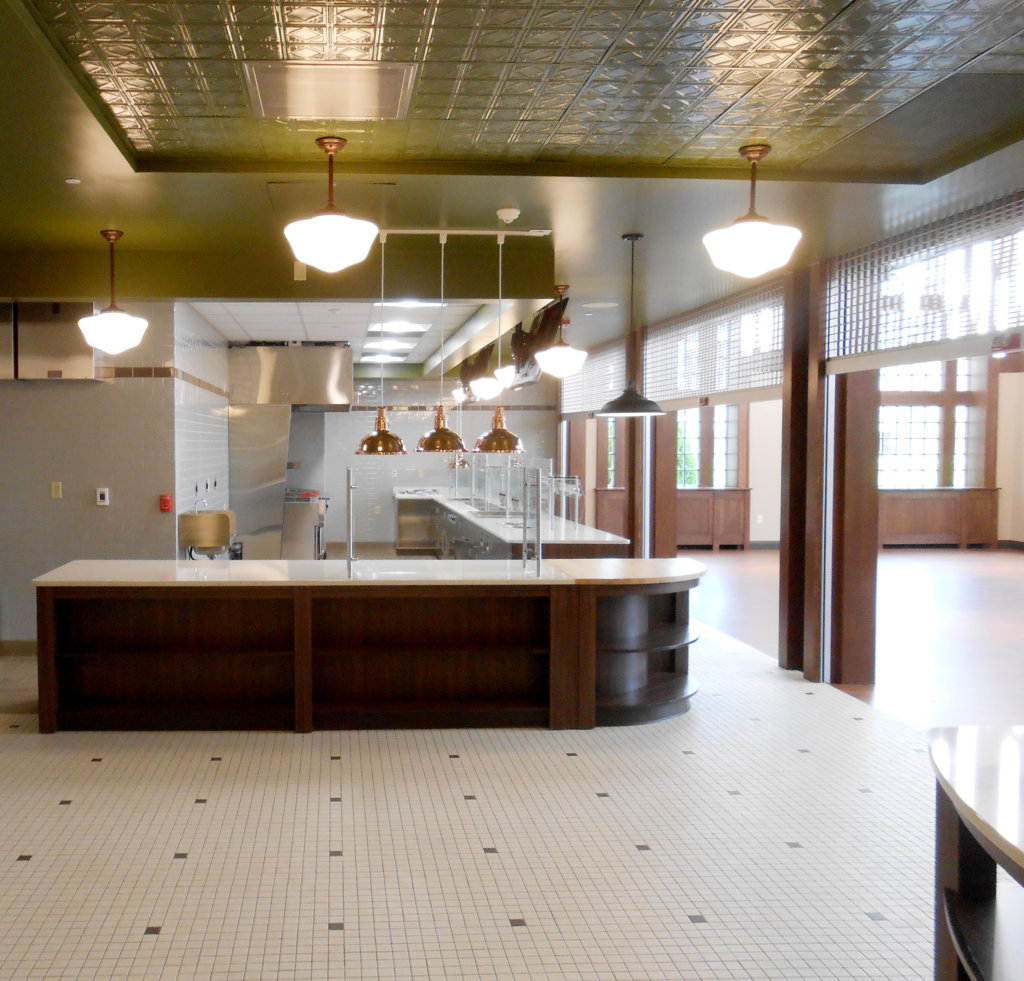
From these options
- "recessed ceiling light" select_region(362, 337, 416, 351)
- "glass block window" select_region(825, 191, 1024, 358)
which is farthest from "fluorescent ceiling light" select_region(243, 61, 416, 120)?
"recessed ceiling light" select_region(362, 337, 416, 351)

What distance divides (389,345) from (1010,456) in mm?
9688

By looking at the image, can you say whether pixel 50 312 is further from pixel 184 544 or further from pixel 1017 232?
pixel 1017 232

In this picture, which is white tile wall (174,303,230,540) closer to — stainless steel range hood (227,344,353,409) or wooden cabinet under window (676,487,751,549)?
stainless steel range hood (227,344,353,409)

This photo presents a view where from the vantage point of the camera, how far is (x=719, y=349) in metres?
7.56

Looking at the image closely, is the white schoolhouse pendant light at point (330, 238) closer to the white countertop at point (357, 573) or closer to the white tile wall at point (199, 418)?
the white countertop at point (357, 573)

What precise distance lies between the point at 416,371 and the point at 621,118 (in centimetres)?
1053

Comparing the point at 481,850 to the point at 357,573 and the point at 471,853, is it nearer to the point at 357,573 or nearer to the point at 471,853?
the point at 471,853

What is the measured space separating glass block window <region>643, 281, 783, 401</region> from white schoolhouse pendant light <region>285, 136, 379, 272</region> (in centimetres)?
391

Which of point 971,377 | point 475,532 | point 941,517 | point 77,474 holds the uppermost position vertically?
point 971,377

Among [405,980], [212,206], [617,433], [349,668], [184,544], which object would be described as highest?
[212,206]

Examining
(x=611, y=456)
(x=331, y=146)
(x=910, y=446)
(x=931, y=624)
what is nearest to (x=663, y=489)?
(x=931, y=624)

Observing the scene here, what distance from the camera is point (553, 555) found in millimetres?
7227

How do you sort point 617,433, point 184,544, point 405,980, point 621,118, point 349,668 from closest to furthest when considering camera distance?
1. point 405,980
2. point 621,118
3. point 349,668
4. point 184,544
5. point 617,433

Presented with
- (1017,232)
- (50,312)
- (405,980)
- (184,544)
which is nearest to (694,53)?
(1017,232)
